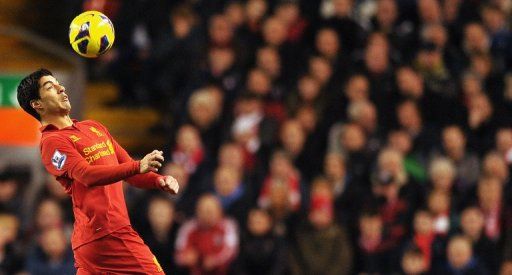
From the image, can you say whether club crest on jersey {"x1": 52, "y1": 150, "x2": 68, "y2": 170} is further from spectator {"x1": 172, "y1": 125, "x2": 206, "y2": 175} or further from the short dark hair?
spectator {"x1": 172, "y1": 125, "x2": 206, "y2": 175}

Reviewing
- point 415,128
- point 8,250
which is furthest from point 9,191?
point 415,128

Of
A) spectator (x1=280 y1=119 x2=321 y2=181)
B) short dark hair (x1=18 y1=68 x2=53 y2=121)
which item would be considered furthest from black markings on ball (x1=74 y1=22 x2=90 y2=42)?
spectator (x1=280 y1=119 x2=321 y2=181)

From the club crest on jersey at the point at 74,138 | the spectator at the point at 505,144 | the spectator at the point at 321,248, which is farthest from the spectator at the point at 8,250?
the spectator at the point at 505,144

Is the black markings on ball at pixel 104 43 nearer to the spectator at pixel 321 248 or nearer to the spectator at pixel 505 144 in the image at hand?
the spectator at pixel 321 248

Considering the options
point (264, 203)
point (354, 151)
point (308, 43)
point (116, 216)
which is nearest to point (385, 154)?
point (354, 151)

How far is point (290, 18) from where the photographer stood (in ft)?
46.7

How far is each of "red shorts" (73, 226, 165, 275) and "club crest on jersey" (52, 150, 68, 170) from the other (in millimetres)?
553

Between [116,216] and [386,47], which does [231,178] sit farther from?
[116,216]

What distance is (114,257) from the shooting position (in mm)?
7488

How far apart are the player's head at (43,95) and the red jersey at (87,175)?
0.12 m

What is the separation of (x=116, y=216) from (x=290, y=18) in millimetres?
7105

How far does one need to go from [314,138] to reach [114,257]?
5550mm

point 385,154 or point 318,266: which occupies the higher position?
point 385,154

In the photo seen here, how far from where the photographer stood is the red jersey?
23.9 ft
